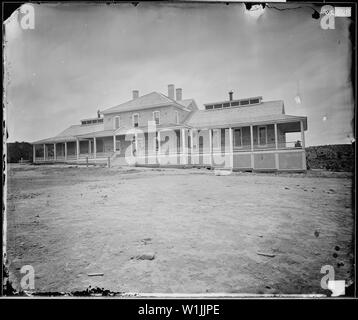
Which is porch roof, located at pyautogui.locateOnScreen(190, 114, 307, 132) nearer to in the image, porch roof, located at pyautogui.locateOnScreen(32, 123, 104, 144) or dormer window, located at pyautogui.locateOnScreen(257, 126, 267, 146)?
dormer window, located at pyautogui.locateOnScreen(257, 126, 267, 146)

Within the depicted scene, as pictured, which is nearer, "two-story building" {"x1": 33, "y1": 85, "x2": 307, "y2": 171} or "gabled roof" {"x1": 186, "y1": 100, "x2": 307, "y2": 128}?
"two-story building" {"x1": 33, "y1": 85, "x2": 307, "y2": 171}

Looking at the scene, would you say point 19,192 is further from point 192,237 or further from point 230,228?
point 230,228

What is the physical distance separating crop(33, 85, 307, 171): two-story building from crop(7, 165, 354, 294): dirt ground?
56cm

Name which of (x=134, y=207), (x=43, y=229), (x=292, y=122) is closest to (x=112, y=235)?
(x=134, y=207)

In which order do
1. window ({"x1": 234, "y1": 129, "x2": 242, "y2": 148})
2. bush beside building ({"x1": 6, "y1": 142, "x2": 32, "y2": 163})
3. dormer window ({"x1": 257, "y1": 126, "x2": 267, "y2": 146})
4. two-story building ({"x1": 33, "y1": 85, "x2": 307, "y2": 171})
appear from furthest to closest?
dormer window ({"x1": 257, "y1": 126, "x2": 267, "y2": 146}) → window ({"x1": 234, "y1": 129, "x2": 242, "y2": 148}) → two-story building ({"x1": 33, "y1": 85, "x2": 307, "y2": 171}) → bush beside building ({"x1": 6, "y1": 142, "x2": 32, "y2": 163})

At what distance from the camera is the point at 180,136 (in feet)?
15.4

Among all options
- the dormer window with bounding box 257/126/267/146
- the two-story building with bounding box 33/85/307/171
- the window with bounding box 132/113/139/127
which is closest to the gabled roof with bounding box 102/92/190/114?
the two-story building with bounding box 33/85/307/171

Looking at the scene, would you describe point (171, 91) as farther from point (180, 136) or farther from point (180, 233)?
point (180, 233)

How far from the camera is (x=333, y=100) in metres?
3.69

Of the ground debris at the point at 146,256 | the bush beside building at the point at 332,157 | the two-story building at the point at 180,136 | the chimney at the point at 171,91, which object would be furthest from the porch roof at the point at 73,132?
the bush beside building at the point at 332,157

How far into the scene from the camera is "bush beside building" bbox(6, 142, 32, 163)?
3557 millimetres

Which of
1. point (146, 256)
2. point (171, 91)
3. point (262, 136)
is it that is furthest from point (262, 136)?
point (146, 256)
